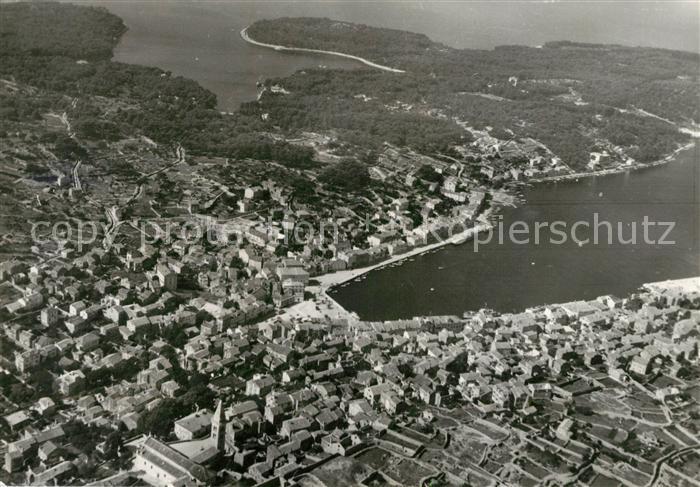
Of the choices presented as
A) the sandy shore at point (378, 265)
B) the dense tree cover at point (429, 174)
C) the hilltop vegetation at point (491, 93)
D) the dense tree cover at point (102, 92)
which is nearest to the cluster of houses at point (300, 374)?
the sandy shore at point (378, 265)

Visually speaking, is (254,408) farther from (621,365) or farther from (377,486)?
(621,365)

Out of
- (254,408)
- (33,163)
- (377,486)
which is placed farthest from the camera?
(33,163)

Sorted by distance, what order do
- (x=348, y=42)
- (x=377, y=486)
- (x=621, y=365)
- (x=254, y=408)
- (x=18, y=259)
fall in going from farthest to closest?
(x=348, y=42) < (x=18, y=259) < (x=621, y=365) < (x=254, y=408) < (x=377, y=486)

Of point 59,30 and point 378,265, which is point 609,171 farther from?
point 59,30

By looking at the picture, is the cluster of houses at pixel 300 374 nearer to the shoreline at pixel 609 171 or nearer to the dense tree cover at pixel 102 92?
the dense tree cover at pixel 102 92

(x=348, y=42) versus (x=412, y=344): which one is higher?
(x=348, y=42)

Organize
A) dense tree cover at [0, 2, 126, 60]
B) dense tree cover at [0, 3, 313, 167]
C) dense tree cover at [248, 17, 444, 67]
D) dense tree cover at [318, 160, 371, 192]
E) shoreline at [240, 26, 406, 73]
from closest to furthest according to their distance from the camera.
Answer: dense tree cover at [318, 160, 371, 192] → dense tree cover at [0, 3, 313, 167] → dense tree cover at [0, 2, 126, 60] → shoreline at [240, 26, 406, 73] → dense tree cover at [248, 17, 444, 67]

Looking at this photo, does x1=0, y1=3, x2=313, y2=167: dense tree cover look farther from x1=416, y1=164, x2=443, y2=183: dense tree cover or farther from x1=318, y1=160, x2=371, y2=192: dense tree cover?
x1=416, y1=164, x2=443, y2=183: dense tree cover

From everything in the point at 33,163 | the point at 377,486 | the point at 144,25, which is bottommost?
the point at 377,486

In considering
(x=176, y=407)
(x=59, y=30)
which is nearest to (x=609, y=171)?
(x=176, y=407)

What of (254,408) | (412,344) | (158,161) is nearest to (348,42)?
(158,161)

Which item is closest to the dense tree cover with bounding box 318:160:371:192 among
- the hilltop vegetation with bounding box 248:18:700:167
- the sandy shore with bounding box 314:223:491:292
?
the hilltop vegetation with bounding box 248:18:700:167
